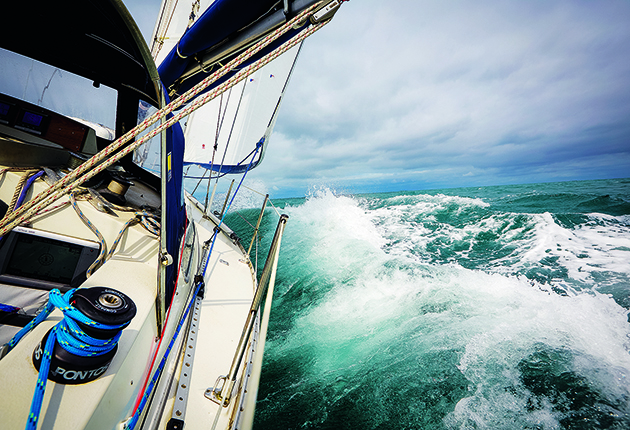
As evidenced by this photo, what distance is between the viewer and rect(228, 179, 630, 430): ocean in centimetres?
199

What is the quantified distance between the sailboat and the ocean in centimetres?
109

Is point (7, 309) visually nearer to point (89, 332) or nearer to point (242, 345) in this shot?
point (89, 332)

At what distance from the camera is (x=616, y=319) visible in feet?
9.16

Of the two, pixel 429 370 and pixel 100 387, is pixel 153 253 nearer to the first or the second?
pixel 100 387

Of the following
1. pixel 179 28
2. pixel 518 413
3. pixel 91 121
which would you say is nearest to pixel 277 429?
pixel 518 413

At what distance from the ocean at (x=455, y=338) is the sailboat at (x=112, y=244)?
1090 millimetres

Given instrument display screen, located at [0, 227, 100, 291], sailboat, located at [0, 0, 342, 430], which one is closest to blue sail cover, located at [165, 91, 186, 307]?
sailboat, located at [0, 0, 342, 430]

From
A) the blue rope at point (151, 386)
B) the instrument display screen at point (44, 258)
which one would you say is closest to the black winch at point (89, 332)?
the blue rope at point (151, 386)

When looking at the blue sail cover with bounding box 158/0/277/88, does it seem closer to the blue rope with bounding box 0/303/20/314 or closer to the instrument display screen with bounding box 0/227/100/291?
the instrument display screen with bounding box 0/227/100/291

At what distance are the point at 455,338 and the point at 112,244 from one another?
3.48 meters

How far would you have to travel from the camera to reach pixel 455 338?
2.75 m

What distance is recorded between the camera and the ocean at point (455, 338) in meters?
1.99

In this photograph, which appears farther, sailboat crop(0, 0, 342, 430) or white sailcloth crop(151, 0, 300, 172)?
white sailcloth crop(151, 0, 300, 172)

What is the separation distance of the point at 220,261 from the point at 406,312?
2.63 metres
